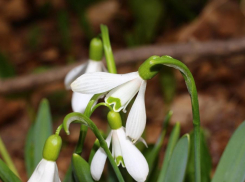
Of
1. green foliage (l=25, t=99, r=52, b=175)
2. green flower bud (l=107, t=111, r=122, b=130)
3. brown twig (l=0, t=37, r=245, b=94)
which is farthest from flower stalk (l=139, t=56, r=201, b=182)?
brown twig (l=0, t=37, r=245, b=94)

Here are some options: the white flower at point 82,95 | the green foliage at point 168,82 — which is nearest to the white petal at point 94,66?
the white flower at point 82,95

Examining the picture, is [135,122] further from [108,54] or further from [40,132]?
[40,132]

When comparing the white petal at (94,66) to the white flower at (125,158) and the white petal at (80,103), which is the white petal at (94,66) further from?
the white flower at (125,158)

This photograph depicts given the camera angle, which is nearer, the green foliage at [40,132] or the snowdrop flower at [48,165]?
the snowdrop flower at [48,165]

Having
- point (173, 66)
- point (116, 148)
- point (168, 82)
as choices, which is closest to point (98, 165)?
point (116, 148)

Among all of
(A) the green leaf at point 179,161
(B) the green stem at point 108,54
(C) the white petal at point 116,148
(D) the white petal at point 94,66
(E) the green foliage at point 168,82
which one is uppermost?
(B) the green stem at point 108,54
